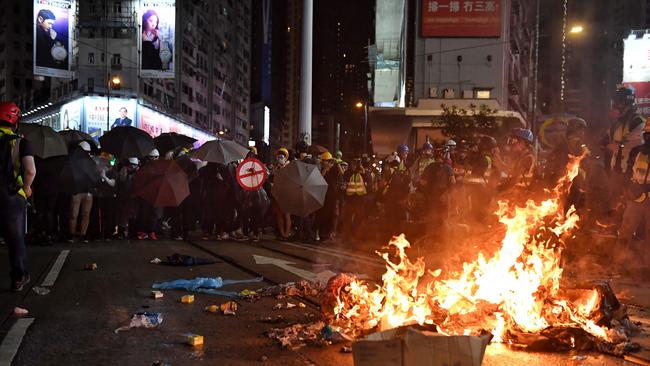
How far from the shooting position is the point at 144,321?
6113mm

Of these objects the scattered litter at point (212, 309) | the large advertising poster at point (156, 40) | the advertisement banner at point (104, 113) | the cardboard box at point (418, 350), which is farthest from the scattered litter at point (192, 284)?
the advertisement banner at point (104, 113)

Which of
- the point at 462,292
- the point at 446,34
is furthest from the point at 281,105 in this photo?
the point at 462,292

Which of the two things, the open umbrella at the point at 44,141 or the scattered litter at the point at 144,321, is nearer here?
the scattered litter at the point at 144,321

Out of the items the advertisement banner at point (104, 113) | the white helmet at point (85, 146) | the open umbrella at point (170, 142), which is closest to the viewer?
the white helmet at point (85, 146)

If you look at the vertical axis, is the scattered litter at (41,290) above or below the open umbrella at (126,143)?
below

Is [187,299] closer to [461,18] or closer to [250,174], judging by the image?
[250,174]

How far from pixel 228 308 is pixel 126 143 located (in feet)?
30.8

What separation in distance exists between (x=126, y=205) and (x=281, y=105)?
468ft

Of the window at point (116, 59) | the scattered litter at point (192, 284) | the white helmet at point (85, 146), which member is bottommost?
the scattered litter at point (192, 284)

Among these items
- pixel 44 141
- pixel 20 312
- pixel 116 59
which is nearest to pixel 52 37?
pixel 116 59

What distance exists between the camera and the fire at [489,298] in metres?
5.76

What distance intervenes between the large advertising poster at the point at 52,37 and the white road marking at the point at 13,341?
146 feet

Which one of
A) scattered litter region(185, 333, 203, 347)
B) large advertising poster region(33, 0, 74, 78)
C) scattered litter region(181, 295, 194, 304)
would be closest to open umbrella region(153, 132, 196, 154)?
scattered litter region(181, 295, 194, 304)

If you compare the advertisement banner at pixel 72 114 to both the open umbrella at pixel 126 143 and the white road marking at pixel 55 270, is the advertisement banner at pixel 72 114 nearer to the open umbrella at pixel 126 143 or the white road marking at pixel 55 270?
the open umbrella at pixel 126 143
